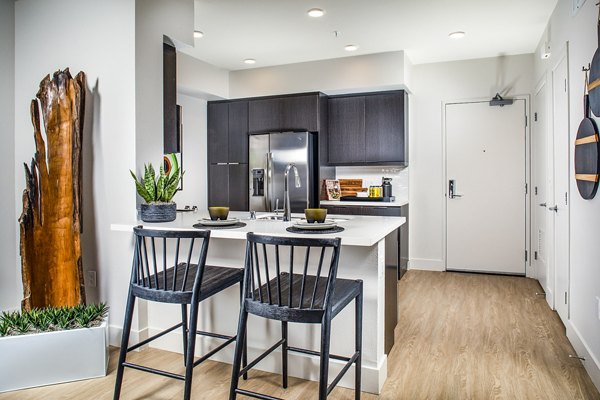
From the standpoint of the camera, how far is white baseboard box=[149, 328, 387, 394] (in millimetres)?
2322

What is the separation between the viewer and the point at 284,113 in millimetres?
5230

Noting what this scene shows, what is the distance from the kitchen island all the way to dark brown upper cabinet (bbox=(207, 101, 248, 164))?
2.71 meters

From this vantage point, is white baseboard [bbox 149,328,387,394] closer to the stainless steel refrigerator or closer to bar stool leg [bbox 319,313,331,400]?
bar stool leg [bbox 319,313,331,400]

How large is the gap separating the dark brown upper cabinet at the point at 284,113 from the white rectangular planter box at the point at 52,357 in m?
3.29

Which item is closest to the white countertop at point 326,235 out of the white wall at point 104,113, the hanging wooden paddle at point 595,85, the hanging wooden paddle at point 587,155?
the white wall at point 104,113

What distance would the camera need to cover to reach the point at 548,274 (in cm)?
393

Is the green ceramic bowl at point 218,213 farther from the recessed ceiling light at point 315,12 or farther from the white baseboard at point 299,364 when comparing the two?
the recessed ceiling light at point 315,12

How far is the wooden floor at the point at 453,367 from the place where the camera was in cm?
231

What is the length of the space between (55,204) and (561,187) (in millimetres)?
3701

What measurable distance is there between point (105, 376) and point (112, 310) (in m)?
0.59

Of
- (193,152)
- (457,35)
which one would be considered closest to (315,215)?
(457,35)

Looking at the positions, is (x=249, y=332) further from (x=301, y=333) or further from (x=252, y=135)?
(x=252, y=135)

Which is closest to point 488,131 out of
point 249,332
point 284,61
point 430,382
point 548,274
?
point 548,274

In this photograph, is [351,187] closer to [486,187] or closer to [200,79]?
[486,187]
